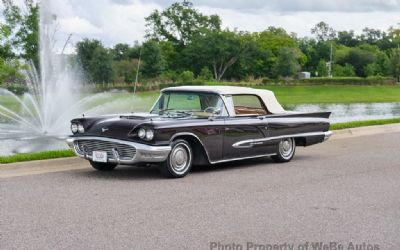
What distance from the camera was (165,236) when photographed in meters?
6.57

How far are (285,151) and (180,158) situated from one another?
9.37 feet

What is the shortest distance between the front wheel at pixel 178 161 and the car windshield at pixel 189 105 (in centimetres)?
80

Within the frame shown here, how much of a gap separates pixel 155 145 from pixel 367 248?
13.9 feet

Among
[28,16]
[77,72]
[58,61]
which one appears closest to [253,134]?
[58,61]

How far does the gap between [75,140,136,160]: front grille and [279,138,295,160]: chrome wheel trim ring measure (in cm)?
336

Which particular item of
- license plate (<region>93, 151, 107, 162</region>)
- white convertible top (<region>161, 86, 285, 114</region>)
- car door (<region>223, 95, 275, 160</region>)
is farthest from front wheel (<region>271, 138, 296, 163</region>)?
license plate (<region>93, 151, 107, 162</region>)

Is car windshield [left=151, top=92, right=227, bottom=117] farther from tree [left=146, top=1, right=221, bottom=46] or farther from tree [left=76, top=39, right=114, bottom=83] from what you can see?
tree [left=146, top=1, right=221, bottom=46]

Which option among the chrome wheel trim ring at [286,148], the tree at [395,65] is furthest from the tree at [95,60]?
the chrome wheel trim ring at [286,148]

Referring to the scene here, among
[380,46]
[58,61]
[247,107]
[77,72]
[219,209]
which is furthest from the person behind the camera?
[380,46]

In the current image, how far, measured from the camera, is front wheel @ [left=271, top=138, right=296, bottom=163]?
12.3m

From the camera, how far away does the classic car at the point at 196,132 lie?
389 inches

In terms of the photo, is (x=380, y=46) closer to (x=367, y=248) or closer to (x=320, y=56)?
(x=320, y=56)

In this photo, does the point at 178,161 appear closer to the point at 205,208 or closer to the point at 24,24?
the point at 205,208

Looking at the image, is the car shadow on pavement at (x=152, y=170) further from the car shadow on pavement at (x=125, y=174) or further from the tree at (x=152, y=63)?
the tree at (x=152, y=63)
